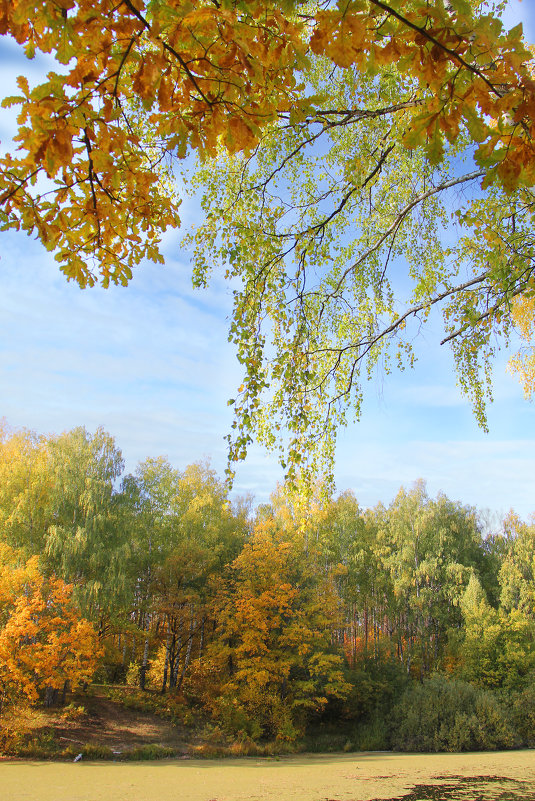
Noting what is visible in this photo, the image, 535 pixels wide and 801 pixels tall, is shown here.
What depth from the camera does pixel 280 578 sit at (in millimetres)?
13766

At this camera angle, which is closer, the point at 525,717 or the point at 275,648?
the point at 525,717

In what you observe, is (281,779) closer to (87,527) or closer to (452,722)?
(452,722)

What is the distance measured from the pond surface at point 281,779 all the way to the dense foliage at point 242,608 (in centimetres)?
184

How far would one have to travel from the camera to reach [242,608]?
1305cm

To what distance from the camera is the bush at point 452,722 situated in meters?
12.4

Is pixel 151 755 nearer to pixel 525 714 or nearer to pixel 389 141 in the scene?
pixel 525 714

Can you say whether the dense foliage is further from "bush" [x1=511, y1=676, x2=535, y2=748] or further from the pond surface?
the pond surface

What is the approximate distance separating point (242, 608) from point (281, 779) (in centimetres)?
475

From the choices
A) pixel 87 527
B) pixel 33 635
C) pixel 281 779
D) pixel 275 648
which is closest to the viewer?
pixel 281 779

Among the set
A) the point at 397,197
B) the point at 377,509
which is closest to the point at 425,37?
the point at 397,197

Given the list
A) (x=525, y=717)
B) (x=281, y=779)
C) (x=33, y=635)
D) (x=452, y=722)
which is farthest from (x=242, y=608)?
(x=525, y=717)

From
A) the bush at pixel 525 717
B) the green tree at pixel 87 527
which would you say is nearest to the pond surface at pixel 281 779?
the bush at pixel 525 717

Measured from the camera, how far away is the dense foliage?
40.6 ft

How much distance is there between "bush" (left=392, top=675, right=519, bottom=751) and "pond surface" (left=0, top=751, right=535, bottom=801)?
1.40 meters
